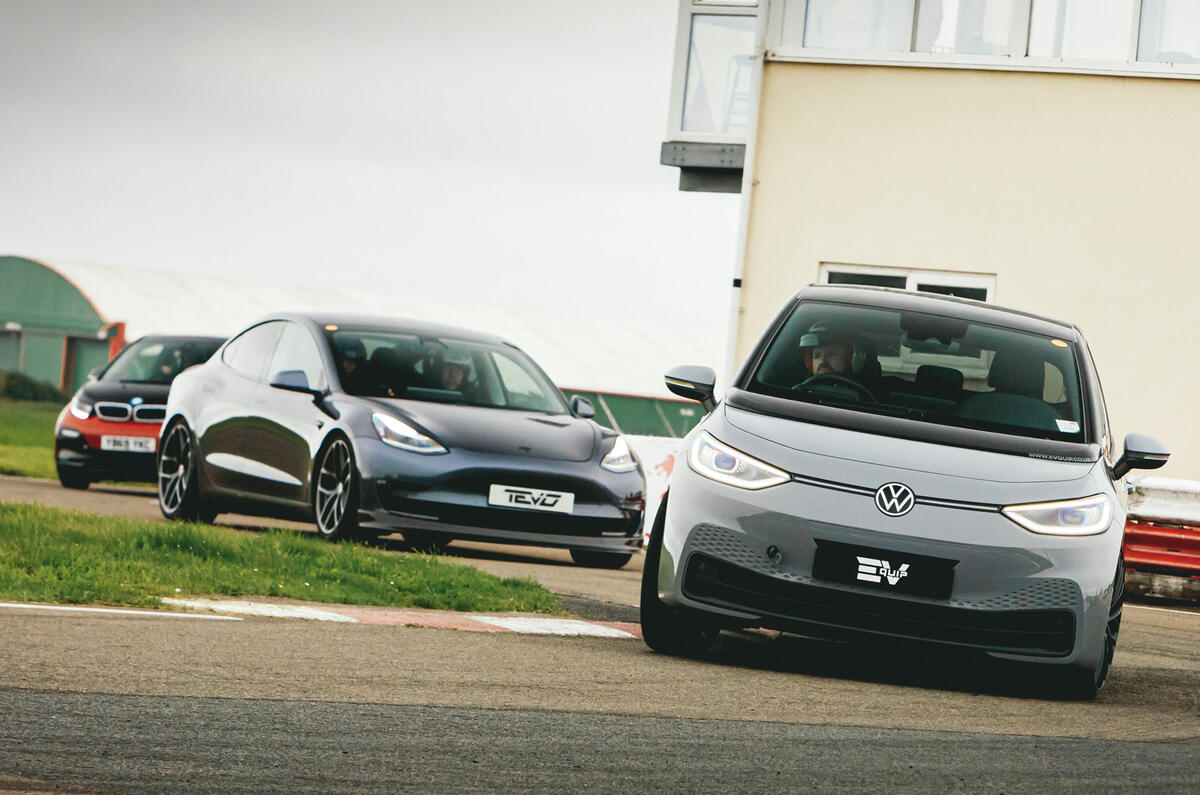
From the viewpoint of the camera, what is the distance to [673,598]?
717cm

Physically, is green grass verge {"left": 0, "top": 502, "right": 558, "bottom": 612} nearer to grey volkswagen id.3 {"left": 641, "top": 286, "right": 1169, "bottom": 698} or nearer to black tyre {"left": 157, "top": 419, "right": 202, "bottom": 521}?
black tyre {"left": 157, "top": 419, "right": 202, "bottom": 521}

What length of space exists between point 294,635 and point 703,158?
11.9m

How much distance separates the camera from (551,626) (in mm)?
8562

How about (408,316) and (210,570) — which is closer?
(210,570)

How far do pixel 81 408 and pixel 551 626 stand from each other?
34.7 ft

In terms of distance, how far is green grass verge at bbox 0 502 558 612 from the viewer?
874 centimetres

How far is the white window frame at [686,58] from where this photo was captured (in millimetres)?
18016

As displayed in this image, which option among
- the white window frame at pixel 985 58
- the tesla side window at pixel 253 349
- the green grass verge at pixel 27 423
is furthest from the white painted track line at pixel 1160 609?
the green grass verge at pixel 27 423

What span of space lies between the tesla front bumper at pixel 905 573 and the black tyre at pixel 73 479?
488 inches

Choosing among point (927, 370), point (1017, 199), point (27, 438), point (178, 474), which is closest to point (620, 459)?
point (178, 474)

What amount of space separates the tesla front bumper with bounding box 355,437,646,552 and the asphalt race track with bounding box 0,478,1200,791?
3601 mm

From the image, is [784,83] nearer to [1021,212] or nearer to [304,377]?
[1021,212]

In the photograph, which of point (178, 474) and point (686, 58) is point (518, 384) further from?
point (686, 58)

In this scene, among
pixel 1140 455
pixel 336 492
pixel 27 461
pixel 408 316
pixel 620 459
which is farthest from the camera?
pixel 408 316
